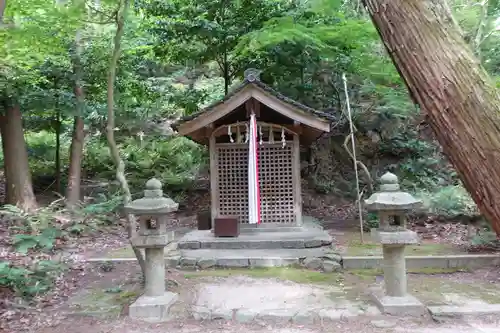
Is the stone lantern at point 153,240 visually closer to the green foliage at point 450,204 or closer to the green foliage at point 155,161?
the green foliage at point 450,204

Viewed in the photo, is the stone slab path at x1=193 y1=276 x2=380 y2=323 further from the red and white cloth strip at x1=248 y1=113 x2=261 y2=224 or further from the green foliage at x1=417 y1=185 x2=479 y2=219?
the green foliage at x1=417 y1=185 x2=479 y2=219

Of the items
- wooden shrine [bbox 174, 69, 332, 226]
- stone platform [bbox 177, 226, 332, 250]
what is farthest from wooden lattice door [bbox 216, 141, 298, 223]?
stone platform [bbox 177, 226, 332, 250]

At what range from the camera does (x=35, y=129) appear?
47.3ft

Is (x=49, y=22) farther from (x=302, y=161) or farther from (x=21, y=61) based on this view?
(x=302, y=161)

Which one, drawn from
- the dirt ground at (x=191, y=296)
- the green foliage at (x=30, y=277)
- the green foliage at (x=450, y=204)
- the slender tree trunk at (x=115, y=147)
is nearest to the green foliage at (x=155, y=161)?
the dirt ground at (x=191, y=296)

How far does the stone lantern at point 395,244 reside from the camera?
5396 mm

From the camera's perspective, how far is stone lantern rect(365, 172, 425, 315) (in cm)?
540

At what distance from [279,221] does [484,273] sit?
14.3 ft

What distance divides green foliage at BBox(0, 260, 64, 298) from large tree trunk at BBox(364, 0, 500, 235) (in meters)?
5.85

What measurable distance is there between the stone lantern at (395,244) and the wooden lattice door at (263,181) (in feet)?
13.5

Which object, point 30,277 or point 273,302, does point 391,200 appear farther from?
point 30,277

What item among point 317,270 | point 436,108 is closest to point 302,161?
point 317,270

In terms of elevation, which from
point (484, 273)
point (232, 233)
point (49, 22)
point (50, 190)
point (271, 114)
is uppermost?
point (49, 22)

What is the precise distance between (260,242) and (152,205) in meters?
3.38
